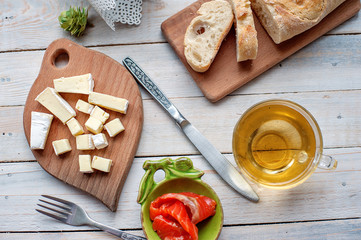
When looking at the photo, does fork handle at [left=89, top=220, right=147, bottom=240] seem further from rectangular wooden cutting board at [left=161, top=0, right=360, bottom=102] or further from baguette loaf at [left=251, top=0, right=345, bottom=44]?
baguette loaf at [left=251, top=0, right=345, bottom=44]

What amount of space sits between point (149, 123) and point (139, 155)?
119mm

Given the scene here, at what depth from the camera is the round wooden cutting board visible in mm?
1257

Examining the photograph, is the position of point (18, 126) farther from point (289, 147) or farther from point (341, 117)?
point (341, 117)

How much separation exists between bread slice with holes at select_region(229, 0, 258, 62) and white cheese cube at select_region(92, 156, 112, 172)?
563 millimetres

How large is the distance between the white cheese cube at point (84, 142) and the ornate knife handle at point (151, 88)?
0.26 m

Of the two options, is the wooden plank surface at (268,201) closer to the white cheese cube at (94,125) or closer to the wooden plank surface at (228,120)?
the wooden plank surface at (228,120)

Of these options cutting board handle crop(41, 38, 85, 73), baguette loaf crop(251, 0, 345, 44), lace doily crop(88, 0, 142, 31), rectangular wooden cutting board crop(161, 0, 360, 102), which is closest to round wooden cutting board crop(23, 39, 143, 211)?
cutting board handle crop(41, 38, 85, 73)

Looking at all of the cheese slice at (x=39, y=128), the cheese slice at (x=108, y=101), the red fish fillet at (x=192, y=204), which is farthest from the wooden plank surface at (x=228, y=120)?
the cheese slice at (x=39, y=128)

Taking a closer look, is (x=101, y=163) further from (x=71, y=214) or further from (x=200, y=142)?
(x=200, y=142)

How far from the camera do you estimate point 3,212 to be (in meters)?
1.31

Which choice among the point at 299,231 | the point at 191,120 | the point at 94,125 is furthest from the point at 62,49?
the point at 299,231

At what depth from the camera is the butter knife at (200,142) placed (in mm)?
1243

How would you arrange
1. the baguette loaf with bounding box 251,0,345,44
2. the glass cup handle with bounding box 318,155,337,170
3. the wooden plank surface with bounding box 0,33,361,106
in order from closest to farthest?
the glass cup handle with bounding box 318,155,337,170 → the baguette loaf with bounding box 251,0,345,44 → the wooden plank surface with bounding box 0,33,361,106

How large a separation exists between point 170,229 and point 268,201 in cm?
38
